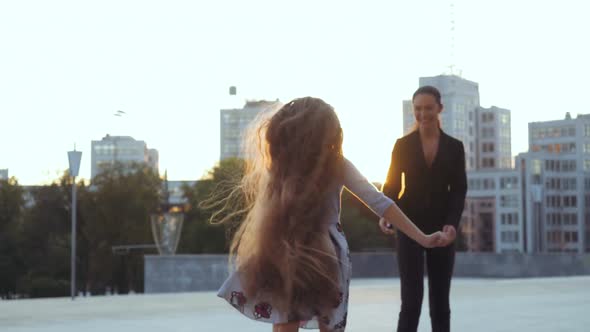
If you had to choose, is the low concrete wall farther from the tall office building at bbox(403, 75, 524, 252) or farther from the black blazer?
the tall office building at bbox(403, 75, 524, 252)

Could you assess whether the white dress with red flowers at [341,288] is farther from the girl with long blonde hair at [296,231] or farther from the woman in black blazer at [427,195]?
the woman in black blazer at [427,195]

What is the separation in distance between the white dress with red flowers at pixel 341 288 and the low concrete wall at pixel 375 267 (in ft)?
66.4

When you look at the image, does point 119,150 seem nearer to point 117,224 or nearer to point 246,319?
point 117,224

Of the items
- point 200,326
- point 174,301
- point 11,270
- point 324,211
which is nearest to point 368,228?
point 11,270

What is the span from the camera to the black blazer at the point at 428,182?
5.64 meters

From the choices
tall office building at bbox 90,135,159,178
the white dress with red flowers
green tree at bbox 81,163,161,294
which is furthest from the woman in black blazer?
tall office building at bbox 90,135,159,178

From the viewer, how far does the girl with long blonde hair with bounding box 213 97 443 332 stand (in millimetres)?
3605

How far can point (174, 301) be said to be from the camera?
1337 cm

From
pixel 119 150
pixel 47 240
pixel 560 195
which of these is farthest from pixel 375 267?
pixel 119 150

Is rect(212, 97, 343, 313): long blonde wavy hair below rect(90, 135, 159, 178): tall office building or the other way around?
below

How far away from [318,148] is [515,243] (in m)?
136

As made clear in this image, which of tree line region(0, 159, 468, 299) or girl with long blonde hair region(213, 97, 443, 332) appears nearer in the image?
girl with long blonde hair region(213, 97, 443, 332)

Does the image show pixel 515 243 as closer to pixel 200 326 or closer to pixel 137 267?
pixel 137 267

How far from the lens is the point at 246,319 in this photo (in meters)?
9.63
